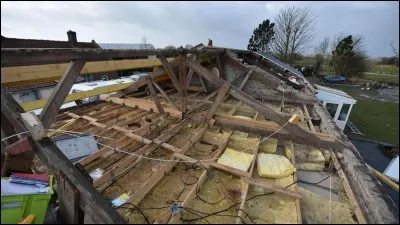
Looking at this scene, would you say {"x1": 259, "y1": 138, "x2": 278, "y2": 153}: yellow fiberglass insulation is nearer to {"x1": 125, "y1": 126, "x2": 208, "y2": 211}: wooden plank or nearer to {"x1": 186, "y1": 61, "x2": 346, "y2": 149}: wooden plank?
{"x1": 186, "y1": 61, "x2": 346, "y2": 149}: wooden plank

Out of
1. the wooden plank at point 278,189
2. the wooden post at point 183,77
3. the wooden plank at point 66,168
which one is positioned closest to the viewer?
the wooden plank at point 66,168

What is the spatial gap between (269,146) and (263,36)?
29598mm

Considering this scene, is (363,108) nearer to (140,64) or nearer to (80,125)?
(140,64)

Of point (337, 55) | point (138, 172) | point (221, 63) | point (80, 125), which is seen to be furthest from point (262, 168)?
point (337, 55)

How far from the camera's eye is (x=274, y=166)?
339cm

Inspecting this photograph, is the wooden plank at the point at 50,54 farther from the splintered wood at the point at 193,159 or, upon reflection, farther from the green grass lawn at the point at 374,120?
the green grass lawn at the point at 374,120

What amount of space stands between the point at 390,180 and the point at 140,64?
189 inches

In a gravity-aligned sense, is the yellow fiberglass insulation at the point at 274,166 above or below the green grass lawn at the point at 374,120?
above

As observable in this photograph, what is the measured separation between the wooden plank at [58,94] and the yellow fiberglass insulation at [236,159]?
243cm

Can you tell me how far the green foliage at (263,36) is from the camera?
98.0ft

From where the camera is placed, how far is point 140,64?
5117 mm

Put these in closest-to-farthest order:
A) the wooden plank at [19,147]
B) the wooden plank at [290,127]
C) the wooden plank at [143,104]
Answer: the wooden plank at [19,147] → the wooden plank at [290,127] → the wooden plank at [143,104]

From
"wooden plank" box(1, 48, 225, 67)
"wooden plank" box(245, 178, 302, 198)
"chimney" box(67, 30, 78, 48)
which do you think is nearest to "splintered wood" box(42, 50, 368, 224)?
"wooden plank" box(245, 178, 302, 198)

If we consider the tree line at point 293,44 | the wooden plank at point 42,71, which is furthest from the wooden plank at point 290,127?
the tree line at point 293,44
